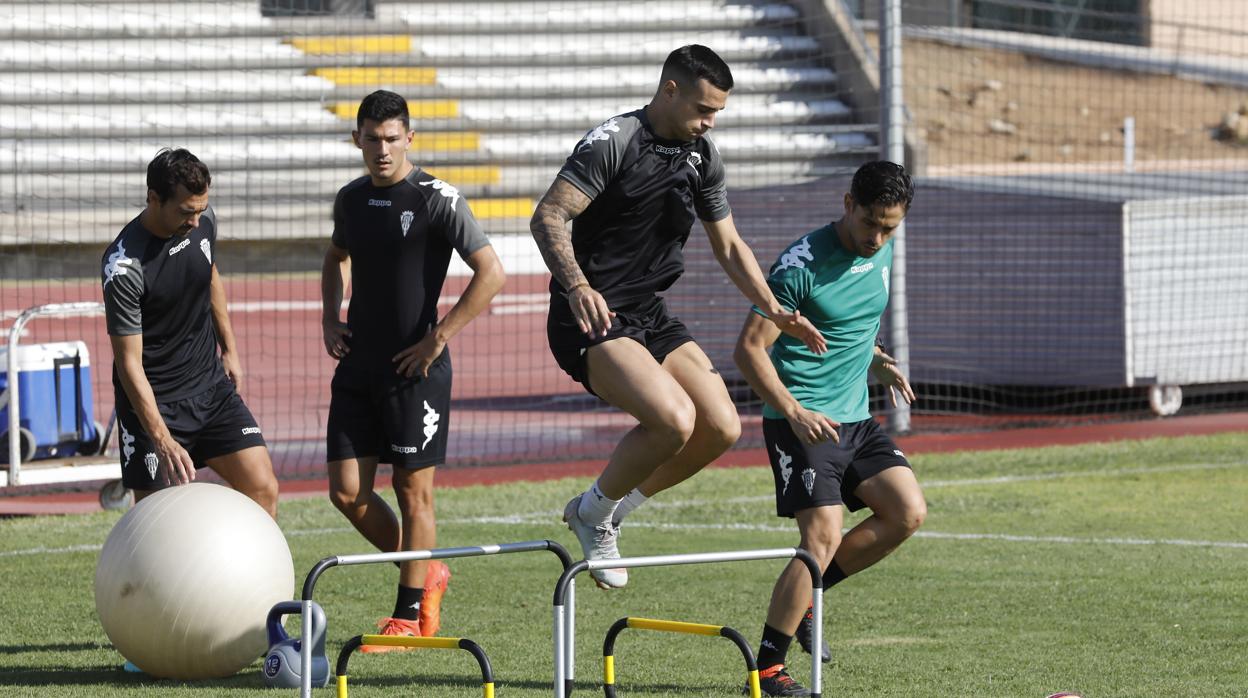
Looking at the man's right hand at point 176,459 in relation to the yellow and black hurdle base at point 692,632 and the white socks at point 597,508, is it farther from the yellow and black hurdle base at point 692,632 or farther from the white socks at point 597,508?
the yellow and black hurdle base at point 692,632

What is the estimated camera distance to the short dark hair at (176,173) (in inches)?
270

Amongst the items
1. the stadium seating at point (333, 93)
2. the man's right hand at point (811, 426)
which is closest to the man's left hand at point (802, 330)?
the man's right hand at point (811, 426)

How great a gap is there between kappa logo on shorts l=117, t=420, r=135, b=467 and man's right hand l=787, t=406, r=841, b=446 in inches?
109

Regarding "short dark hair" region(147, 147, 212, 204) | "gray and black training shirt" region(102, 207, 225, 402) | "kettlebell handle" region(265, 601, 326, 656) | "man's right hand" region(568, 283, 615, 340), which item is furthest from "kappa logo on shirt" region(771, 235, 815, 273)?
"gray and black training shirt" region(102, 207, 225, 402)

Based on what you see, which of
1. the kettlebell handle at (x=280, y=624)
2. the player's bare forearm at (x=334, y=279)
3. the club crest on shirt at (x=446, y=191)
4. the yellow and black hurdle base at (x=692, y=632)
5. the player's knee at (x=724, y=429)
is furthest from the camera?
the player's bare forearm at (x=334, y=279)

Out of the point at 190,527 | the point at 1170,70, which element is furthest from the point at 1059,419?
the point at 1170,70

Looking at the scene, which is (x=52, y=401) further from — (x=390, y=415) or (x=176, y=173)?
(x=176, y=173)

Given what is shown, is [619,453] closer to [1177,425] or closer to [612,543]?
[612,543]

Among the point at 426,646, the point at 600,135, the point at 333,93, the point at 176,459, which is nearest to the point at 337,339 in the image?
the point at 176,459

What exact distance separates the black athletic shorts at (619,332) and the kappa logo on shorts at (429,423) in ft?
2.15

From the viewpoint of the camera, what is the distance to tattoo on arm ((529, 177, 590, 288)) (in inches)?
253

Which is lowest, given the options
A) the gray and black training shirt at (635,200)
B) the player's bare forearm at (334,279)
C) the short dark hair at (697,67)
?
the player's bare forearm at (334,279)

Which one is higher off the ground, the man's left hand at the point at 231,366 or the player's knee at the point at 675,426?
the man's left hand at the point at 231,366

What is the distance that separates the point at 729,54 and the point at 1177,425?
1024 cm
